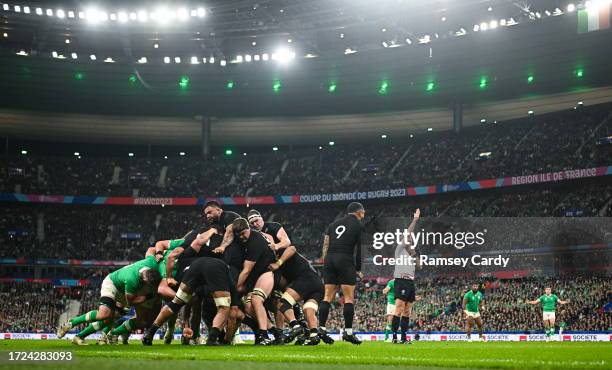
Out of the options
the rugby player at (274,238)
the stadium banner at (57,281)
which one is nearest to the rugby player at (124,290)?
the rugby player at (274,238)

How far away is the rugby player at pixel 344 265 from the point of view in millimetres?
14477

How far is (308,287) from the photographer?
14336mm

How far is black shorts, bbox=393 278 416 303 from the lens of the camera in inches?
767

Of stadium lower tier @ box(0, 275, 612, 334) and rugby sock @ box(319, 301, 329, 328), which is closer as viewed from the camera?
rugby sock @ box(319, 301, 329, 328)

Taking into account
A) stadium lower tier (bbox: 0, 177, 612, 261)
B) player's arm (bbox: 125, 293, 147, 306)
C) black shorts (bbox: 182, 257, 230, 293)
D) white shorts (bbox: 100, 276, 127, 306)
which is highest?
stadium lower tier (bbox: 0, 177, 612, 261)

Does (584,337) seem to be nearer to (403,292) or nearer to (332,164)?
(403,292)

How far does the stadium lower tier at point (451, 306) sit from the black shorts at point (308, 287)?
1936cm

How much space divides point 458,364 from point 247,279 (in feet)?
19.3

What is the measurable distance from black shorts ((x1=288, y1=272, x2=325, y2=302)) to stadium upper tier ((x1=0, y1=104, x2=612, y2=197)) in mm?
37093

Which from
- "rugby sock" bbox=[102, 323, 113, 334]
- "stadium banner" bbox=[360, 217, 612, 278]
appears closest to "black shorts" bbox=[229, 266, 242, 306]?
"rugby sock" bbox=[102, 323, 113, 334]

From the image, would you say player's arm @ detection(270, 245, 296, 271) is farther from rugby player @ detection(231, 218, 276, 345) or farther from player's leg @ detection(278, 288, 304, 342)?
player's leg @ detection(278, 288, 304, 342)

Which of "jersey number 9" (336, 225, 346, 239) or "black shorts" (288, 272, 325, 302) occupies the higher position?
"jersey number 9" (336, 225, 346, 239)

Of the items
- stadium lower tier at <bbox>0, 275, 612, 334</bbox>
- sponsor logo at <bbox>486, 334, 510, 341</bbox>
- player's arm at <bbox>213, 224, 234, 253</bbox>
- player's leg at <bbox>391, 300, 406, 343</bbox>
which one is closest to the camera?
player's arm at <bbox>213, 224, 234, 253</bbox>

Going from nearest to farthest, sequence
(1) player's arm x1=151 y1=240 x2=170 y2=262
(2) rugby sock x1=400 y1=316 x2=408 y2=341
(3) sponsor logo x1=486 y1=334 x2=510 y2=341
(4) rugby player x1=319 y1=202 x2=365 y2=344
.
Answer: (4) rugby player x1=319 y1=202 x2=365 y2=344 → (1) player's arm x1=151 y1=240 x2=170 y2=262 → (2) rugby sock x1=400 y1=316 x2=408 y2=341 → (3) sponsor logo x1=486 y1=334 x2=510 y2=341
